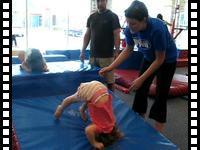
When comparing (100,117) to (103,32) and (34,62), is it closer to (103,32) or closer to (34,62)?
(34,62)

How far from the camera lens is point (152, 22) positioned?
1.87 meters

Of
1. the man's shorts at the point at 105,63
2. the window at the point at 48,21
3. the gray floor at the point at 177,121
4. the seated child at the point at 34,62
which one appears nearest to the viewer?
the gray floor at the point at 177,121

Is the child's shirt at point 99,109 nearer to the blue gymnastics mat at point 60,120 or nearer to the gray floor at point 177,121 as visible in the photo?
the blue gymnastics mat at point 60,120

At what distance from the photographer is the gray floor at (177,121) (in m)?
2.41

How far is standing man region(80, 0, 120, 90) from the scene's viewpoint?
2.92 metres

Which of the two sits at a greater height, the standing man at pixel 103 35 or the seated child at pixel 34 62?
the standing man at pixel 103 35

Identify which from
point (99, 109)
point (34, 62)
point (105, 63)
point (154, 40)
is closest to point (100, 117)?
point (99, 109)

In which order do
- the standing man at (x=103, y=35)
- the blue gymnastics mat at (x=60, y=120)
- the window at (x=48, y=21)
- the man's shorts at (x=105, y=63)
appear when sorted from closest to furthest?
the blue gymnastics mat at (x=60, y=120), the standing man at (x=103, y=35), the man's shorts at (x=105, y=63), the window at (x=48, y=21)

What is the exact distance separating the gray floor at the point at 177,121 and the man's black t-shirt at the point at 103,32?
846 mm

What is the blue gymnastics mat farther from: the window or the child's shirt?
the window

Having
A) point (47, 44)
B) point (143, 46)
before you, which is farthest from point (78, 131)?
point (47, 44)

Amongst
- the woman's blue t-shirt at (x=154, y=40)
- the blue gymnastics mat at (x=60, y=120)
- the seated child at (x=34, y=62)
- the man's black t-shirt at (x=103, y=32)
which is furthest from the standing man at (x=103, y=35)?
the woman's blue t-shirt at (x=154, y=40)

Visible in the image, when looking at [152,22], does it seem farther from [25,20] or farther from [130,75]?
[25,20]

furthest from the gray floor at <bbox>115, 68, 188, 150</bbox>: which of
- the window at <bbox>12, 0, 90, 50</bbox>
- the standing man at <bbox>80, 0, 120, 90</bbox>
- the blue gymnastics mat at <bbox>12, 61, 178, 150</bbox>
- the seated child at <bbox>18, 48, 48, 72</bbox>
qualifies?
the window at <bbox>12, 0, 90, 50</bbox>
